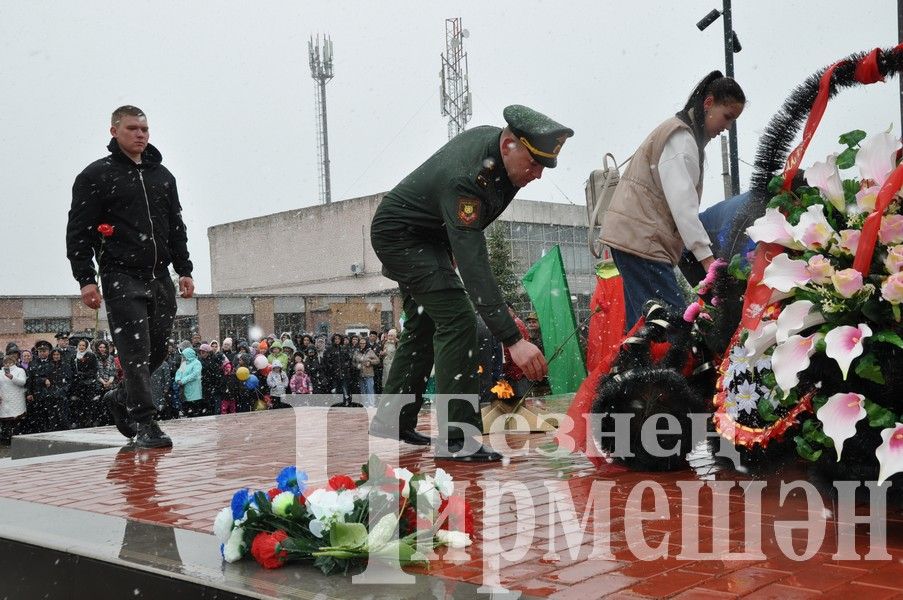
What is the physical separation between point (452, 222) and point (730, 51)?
8.66 m

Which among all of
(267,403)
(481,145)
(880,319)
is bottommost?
(267,403)

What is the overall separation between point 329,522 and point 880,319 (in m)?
1.75

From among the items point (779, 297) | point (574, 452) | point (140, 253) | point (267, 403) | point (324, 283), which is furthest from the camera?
point (324, 283)

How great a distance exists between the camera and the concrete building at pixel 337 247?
44906mm

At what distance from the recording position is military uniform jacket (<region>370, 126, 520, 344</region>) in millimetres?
4863

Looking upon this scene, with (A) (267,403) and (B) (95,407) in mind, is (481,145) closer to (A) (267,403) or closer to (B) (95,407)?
(B) (95,407)

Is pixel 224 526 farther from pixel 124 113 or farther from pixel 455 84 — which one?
pixel 455 84

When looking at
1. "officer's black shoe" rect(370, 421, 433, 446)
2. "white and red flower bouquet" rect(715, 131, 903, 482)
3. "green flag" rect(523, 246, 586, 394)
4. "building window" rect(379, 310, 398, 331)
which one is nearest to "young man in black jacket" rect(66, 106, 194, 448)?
"officer's black shoe" rect(370, 421, 433, 446)

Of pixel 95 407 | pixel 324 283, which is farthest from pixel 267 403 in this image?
pixel 324 283

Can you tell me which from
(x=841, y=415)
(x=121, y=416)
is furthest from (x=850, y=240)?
(x=121, y=416)

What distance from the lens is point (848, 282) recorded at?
2.89 m

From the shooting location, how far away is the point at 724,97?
5.31 m

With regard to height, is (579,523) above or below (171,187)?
below

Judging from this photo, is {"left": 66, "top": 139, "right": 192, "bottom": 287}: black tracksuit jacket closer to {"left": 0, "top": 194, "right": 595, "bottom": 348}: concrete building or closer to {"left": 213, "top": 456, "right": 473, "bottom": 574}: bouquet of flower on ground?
{"left": 213, "top": 456, "right": 473, "bottom": 574}: bouquet of flower on ground
